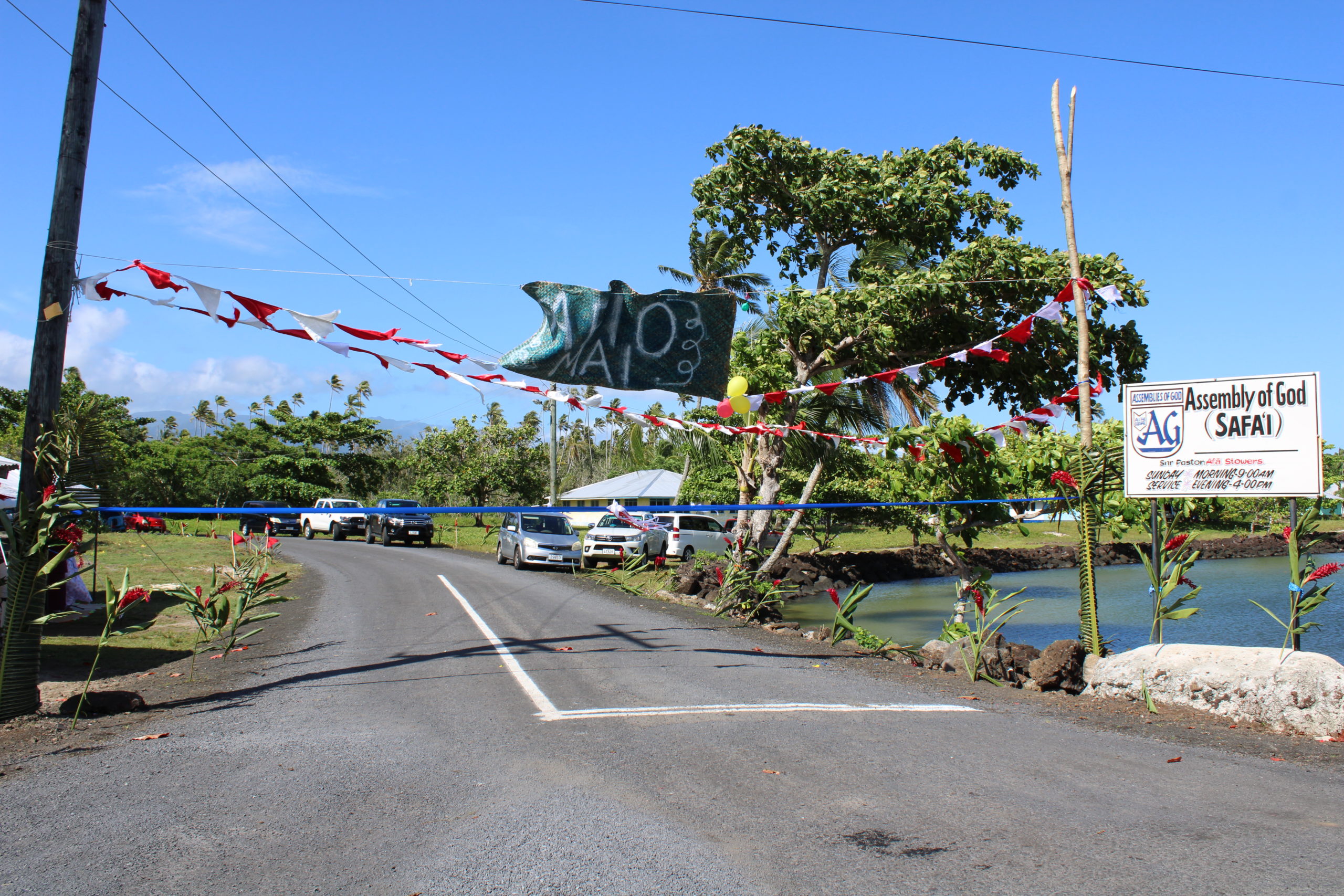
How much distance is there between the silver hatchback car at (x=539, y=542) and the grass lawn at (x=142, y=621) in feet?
18.0

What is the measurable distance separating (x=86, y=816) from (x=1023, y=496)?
444 inches

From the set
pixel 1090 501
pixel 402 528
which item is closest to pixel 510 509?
pixel 1090 501

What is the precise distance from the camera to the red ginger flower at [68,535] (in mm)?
7363

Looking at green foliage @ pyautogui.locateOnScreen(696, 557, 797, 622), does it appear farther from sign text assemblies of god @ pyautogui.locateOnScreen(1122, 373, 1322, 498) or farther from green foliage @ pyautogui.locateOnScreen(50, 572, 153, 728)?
green foliage @ pyautogui.locateOnScreen(50, 572, 153, 728)

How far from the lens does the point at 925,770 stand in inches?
214

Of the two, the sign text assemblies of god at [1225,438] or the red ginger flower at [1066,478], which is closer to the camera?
the sign text assemblies of god at [1225,438]

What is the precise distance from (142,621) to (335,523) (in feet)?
91.5

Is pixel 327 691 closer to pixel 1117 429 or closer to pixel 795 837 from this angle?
pixel 795 837

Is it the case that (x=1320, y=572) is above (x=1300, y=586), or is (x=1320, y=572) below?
above

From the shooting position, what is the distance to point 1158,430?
8984 mm

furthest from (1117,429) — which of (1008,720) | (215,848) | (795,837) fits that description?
(215,848)

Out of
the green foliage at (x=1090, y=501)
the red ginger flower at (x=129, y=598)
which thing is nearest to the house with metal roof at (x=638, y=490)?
the green foliage at (x=1090, y=501)

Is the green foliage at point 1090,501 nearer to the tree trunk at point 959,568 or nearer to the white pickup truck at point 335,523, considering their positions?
the tree trunk at point 959,568

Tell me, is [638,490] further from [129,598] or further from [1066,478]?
[129,598]
